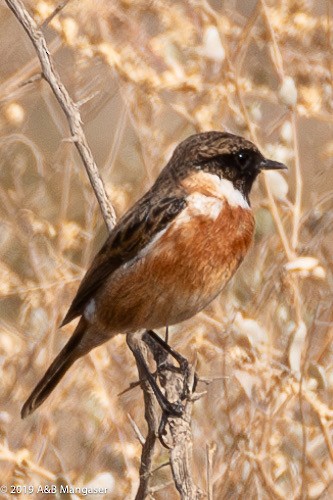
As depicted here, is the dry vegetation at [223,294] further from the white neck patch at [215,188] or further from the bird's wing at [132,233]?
the bird's wing at [132,233]

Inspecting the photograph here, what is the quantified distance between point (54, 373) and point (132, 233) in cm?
71

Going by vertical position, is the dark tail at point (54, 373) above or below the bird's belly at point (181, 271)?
below

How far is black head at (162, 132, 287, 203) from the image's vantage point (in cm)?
446

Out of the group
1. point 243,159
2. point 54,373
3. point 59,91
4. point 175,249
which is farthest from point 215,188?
point 54,373

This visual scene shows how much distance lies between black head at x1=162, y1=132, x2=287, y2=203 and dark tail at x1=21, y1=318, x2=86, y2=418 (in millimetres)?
827

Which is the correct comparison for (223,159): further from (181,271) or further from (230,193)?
(181,271)

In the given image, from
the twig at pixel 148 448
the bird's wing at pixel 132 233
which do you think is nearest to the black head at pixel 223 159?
the bird's wing at pixel 132 233

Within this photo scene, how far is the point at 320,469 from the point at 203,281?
3.37ft

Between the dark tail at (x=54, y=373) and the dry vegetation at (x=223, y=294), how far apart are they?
0.20 metres

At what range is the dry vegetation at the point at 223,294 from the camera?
4422 millimetres

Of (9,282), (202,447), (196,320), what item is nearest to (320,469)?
(202,447)

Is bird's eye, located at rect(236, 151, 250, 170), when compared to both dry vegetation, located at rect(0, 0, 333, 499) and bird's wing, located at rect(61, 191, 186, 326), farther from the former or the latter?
bird's wing, located at rect(61, 191, 186, 326)

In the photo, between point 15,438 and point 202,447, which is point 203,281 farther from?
point 15,438

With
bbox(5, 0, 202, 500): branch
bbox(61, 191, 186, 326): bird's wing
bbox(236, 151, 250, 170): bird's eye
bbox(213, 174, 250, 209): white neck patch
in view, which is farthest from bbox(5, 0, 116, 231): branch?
bbox(236, 151, 250, 170): bird's eye
